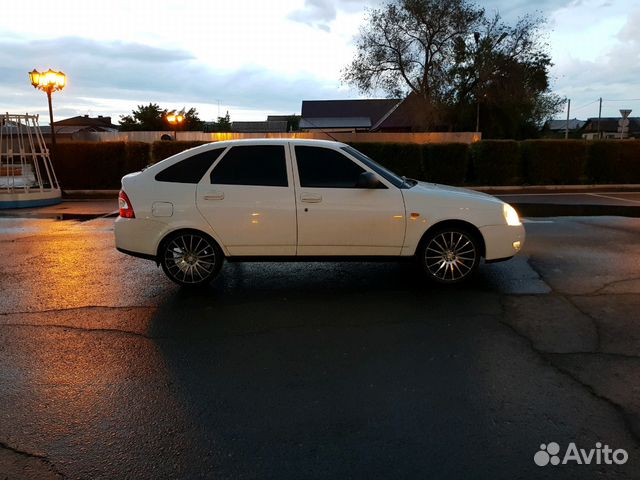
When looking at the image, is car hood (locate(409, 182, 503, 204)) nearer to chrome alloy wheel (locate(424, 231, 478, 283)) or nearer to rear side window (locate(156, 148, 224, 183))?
chrome alloy wheel (locate(424, 231, 478, 283))

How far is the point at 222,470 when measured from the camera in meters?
2.76

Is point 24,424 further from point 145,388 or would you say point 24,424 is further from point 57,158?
point 57,158

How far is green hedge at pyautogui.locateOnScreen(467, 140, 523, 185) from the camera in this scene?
59.6 ft

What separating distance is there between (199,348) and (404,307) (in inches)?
84.0

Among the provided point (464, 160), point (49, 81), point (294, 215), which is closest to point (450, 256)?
point (294, 215)

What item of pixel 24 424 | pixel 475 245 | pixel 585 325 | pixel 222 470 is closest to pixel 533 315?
pixel 585 325

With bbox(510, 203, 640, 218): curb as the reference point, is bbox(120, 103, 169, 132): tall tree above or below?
above

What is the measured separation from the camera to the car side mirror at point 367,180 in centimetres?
579

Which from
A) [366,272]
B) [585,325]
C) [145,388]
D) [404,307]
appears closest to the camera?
[145,388]

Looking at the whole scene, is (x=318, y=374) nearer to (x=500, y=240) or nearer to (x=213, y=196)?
(x=213, y=196)

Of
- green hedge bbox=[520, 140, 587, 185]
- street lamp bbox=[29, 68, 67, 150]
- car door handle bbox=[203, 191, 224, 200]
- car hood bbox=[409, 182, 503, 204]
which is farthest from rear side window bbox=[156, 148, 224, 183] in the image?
green hedge bbox=[520, 140, 587, 185]

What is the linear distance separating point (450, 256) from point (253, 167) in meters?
2.52

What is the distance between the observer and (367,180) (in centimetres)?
579

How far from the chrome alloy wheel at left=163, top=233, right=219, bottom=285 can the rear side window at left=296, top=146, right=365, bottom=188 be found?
4.45 ft
